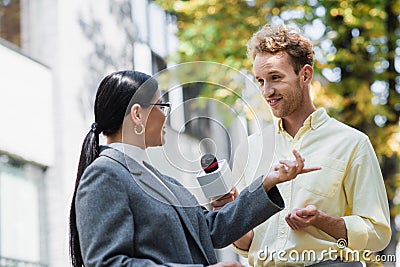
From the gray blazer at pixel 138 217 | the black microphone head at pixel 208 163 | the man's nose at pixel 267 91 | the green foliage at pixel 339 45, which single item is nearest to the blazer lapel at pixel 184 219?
the gray blazer at pixel 138 217

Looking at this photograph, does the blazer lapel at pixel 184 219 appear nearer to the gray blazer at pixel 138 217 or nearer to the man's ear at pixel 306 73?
the gray blazer at pixel 138 217

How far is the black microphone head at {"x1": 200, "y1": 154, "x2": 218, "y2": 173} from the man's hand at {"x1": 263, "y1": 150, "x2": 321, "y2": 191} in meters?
0.19

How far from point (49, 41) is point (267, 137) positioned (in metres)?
7.76

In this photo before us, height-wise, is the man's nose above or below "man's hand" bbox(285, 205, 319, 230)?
above

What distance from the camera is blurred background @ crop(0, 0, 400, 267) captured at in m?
9.30

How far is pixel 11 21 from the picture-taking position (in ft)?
32.2

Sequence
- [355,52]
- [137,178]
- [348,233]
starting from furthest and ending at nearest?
1. [355,52]
2. [348,233]
3. [137,178]

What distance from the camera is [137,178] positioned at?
2.56 meters

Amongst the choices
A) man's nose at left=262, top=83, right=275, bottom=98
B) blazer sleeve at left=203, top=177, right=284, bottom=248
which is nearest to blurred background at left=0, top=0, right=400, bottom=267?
man's nose at left=262, top=83, right=275, bottom=98

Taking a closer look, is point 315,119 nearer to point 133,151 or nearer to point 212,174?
point 212,174

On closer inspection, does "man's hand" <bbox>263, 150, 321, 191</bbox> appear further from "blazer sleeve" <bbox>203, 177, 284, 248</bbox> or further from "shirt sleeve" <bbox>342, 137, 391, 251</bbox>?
"shirt sleeve" <bbox>342, 137, 391, 251</bbox>

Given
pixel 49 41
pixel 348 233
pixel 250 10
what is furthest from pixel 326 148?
pixel 49 41

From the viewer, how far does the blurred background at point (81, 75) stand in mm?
9297

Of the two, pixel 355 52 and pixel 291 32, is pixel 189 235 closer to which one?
pixel 291 32
